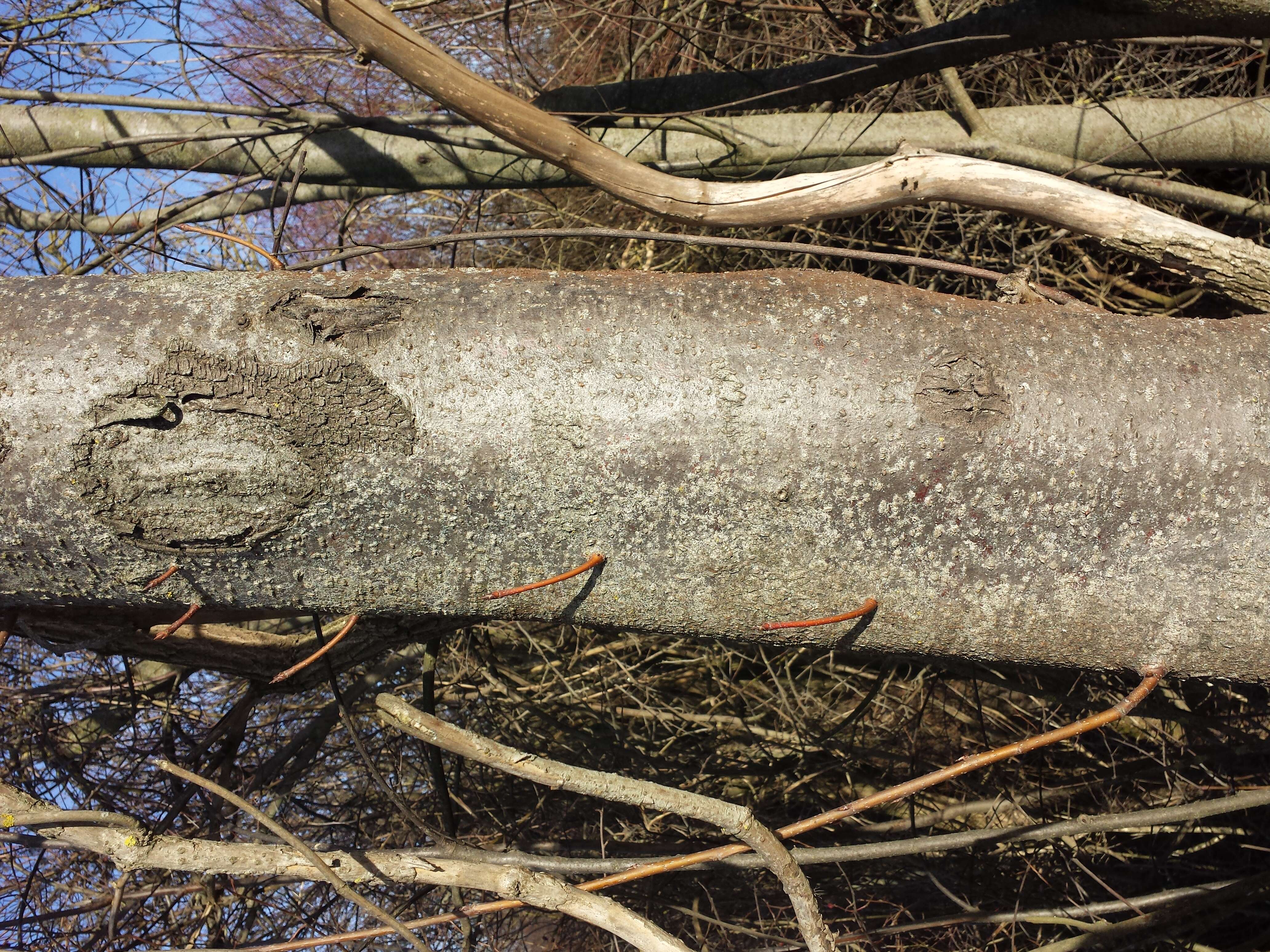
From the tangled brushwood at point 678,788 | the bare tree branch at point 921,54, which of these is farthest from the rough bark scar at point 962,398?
the bare tree branch at point 921,54

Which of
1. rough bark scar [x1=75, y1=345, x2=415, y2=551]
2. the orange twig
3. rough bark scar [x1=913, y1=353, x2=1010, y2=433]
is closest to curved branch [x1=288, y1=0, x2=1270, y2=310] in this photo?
the orange twig

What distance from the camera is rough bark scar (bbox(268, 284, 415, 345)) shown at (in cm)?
84

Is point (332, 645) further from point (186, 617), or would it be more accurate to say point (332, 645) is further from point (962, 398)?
point (962, 398)

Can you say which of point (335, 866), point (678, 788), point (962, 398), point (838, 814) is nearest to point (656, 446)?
point (962, 398)

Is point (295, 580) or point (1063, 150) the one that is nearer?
point (295, 580)

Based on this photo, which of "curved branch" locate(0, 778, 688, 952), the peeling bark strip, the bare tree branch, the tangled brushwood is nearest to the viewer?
the peeling bark strip

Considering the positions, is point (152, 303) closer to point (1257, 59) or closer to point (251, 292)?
point (251, 292)

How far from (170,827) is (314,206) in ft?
15.5

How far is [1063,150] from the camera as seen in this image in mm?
1917

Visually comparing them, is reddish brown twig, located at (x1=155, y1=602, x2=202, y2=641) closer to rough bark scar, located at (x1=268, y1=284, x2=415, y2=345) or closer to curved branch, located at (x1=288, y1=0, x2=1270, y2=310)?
rough bark scar, located at (x1=268, y1=284, x2=415, y2=345)


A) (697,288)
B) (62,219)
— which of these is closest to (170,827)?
(697,288)

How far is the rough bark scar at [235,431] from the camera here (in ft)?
2.68

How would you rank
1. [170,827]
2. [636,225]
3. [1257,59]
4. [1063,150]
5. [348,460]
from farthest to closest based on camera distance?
1. [636,225]
2. [1257,59]
3. [1063,150]
4. [170,827]
5. [348,460]

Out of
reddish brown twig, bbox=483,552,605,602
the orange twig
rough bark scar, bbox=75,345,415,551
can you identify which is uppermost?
the orange twig
